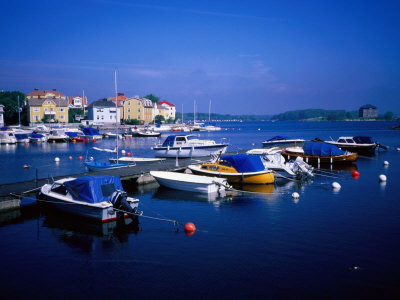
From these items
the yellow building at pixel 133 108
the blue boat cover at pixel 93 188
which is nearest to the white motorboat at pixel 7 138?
the blue boat cover at pixel 93 188

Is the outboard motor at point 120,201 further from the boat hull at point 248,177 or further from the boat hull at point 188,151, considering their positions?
the boat hull at point 188,151

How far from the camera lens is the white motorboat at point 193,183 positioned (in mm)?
25438

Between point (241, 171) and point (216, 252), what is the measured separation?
13.8m

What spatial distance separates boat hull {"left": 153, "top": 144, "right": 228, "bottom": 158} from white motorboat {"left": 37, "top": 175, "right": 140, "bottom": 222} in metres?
22.2

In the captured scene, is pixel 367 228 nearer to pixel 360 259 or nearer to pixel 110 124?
pixel 360 259

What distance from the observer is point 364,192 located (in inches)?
1062

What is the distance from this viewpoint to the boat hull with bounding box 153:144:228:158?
138 ft

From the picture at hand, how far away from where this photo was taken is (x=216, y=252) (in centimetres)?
1523

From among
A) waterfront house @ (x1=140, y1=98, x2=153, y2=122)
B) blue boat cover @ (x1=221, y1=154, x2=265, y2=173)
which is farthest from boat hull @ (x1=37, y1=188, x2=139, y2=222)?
waterfront house @ (x1=140, y1=98, x2=153, y2=122)

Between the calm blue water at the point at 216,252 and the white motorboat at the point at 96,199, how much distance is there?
656mm

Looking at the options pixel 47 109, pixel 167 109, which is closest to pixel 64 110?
pixel 47 109

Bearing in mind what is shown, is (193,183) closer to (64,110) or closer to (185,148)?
(185,148)

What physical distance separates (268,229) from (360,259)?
484 centimetres

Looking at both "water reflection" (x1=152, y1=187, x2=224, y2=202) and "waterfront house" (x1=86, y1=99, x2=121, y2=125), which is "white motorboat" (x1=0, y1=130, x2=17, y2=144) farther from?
"water reflection" (x1=152, y1=187, x2=224, y2=202)
